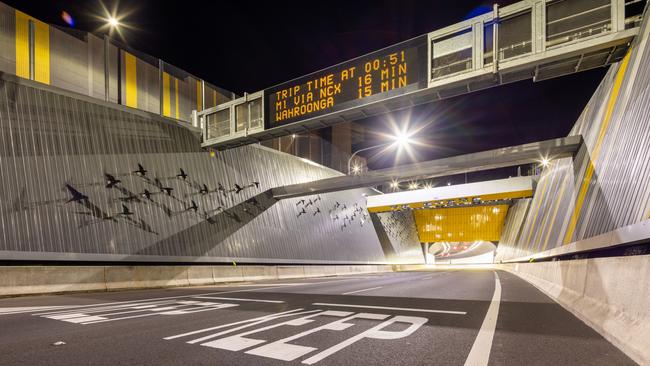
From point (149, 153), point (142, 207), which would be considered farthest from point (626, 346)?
point (149, 153)

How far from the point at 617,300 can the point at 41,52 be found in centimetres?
2097

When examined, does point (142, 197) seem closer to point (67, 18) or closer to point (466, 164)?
point (67, 18)

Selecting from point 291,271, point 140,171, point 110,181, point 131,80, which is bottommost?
point 291,271

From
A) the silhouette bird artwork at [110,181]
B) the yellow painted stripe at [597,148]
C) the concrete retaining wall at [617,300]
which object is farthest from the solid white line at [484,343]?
the silhouette bird artwork at [110,181]

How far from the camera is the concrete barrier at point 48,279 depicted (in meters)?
11.2

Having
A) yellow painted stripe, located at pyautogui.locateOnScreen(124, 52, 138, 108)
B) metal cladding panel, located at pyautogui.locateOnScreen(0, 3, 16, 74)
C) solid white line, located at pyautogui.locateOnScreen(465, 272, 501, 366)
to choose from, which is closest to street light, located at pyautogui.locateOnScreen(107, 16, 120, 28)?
yellow painted stripe, located at pyautogui.locateOnScreen(124, 52, 138, 108)

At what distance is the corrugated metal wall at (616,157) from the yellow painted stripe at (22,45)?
20.4 metres

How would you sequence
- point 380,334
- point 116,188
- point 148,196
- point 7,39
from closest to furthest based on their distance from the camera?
point 380,334 < point 7,39 < point 116,188 < point 148,196

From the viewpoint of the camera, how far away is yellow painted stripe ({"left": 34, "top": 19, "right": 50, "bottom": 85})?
1597 centimetres

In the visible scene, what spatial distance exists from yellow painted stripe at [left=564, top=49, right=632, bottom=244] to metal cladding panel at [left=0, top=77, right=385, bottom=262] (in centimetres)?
1630

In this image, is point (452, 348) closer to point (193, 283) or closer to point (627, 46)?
point (627, 46)

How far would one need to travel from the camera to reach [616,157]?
8.26 metres

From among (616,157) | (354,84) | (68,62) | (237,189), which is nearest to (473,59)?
(354,84)

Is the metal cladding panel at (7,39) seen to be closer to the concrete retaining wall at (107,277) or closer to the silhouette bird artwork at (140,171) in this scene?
the silhouette bird artwork at (140,171)
